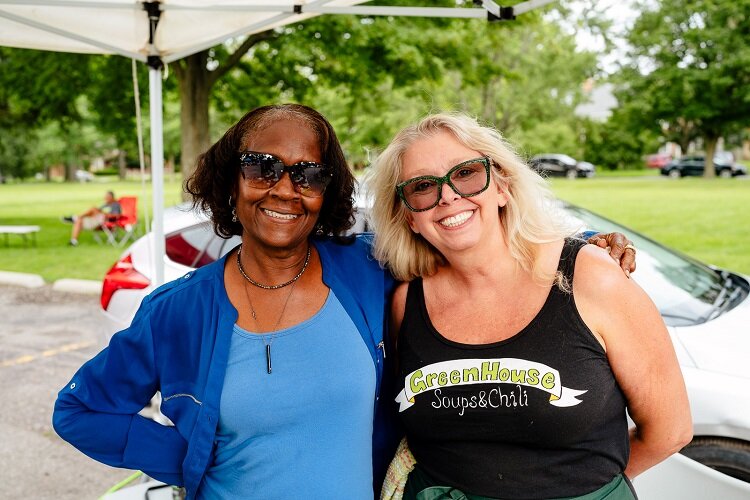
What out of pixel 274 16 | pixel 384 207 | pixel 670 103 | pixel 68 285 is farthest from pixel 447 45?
pixel 670 103

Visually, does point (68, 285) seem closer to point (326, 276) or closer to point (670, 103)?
point (326, 276)

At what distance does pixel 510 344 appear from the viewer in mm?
1712

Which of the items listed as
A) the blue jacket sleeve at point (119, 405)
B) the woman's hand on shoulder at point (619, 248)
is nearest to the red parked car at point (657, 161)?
the woman's hand on shoulder at point (619, 248)

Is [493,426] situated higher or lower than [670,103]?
lower

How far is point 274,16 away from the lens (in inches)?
133

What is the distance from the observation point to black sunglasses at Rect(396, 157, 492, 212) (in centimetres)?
185

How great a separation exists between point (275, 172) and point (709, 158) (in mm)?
40907

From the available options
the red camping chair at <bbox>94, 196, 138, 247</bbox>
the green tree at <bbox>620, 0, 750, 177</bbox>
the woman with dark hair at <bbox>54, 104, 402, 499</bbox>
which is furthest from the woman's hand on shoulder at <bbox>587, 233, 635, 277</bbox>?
the green tree at <bbox>620, 0, 750, 177</bbox>

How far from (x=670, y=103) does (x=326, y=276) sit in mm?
40199

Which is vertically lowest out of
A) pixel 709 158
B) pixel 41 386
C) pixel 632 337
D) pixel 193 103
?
pixel 41 386

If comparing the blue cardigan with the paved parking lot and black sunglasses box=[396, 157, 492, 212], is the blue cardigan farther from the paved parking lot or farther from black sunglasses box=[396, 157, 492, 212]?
the paved parking lot

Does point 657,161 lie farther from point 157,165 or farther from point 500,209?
point 500,209

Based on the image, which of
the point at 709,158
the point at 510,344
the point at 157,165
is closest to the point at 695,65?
the point at 709,158

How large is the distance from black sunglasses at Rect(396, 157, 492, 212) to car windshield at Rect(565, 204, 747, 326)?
1.56 m
